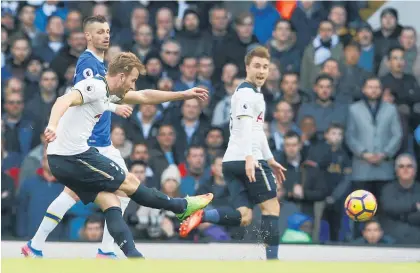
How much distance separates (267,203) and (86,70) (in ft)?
7.16

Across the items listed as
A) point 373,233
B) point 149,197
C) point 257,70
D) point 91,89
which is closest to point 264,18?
point 373,233

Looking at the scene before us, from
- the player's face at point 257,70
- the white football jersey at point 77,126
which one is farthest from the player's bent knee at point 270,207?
the white football jersey at point 77,126

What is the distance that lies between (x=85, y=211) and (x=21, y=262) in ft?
15.7

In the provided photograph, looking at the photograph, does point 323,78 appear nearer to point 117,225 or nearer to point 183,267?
point 117,225

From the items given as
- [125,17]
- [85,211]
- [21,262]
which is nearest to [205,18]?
[125,17]

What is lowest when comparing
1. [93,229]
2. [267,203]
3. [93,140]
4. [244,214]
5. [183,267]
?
[93,229]

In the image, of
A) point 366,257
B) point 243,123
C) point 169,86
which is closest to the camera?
point 243,123

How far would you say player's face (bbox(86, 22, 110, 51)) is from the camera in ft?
35.8

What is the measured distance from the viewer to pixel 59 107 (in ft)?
29.6

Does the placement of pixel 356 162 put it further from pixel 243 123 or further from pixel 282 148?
pixel 243 123

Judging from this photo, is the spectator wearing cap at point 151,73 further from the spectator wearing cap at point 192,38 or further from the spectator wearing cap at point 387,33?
the spectator wearing cap at point 387,33

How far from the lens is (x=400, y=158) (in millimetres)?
13617

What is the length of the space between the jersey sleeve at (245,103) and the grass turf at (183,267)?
7.72ft

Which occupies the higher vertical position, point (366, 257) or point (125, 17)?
point (125, 17)
